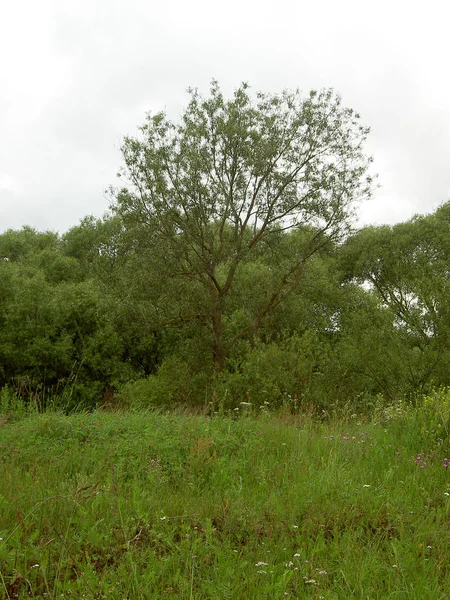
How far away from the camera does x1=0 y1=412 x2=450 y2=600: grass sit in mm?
3316

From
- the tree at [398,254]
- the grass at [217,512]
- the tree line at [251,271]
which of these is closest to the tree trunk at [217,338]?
the tree line at [251,271]

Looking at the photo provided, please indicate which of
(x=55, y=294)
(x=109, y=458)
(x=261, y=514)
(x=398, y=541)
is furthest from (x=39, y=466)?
(x=55, y=294)

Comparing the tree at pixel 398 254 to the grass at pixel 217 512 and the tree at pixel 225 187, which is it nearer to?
the tree at pixel 225 187

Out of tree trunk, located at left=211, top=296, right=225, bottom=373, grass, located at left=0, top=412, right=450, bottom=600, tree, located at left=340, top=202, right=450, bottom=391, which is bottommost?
grass, located at left=0, top=412, right=450, bottom=600

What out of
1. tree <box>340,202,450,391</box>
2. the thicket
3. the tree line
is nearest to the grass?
the thicket

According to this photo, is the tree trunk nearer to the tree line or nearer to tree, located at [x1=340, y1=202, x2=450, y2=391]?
the tree line

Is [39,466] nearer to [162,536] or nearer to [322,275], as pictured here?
[162,536]

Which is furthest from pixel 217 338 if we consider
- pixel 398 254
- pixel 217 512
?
pixel 217 512

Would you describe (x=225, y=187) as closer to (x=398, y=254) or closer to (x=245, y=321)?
(x=245, y=321)

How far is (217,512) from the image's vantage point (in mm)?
4273

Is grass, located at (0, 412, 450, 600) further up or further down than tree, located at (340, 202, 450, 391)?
further down

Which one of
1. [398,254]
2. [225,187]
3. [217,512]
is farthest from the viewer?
[398,254]

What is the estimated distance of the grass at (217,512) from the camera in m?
3.32

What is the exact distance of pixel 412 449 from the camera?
6254 mm
